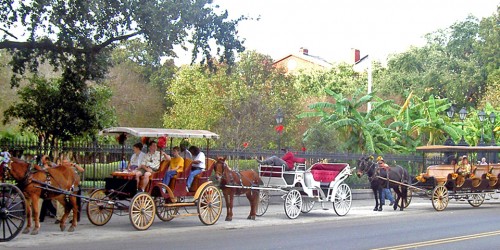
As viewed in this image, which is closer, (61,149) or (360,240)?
(360,240)

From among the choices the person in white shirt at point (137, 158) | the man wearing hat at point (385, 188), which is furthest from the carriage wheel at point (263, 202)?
the person in white shirt at point (137, 158)

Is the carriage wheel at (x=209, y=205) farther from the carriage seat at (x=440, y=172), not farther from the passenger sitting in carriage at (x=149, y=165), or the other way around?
the carriage seat at (x=440, y=172)

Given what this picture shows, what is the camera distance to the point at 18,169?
48.5 ft

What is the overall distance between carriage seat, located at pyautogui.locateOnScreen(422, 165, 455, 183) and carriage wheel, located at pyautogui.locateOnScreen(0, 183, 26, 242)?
48.2ft

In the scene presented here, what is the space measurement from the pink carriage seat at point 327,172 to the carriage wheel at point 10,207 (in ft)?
32.4

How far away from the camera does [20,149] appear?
19.0m

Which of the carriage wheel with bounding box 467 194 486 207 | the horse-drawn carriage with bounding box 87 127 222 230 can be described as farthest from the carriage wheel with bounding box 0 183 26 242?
the carriage wheel with bounding box 467 194 486 207

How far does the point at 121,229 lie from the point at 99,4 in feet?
18.7

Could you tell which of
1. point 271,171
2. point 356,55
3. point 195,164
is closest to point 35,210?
point 195,164

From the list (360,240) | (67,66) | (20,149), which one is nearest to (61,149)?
(20,149)

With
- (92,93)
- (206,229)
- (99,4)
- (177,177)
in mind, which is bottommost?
(206,229)

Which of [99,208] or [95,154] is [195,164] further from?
[95,154]

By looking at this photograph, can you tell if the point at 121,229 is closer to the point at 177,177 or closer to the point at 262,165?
the point at 177,177

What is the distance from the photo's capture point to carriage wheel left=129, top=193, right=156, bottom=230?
16.0 m
